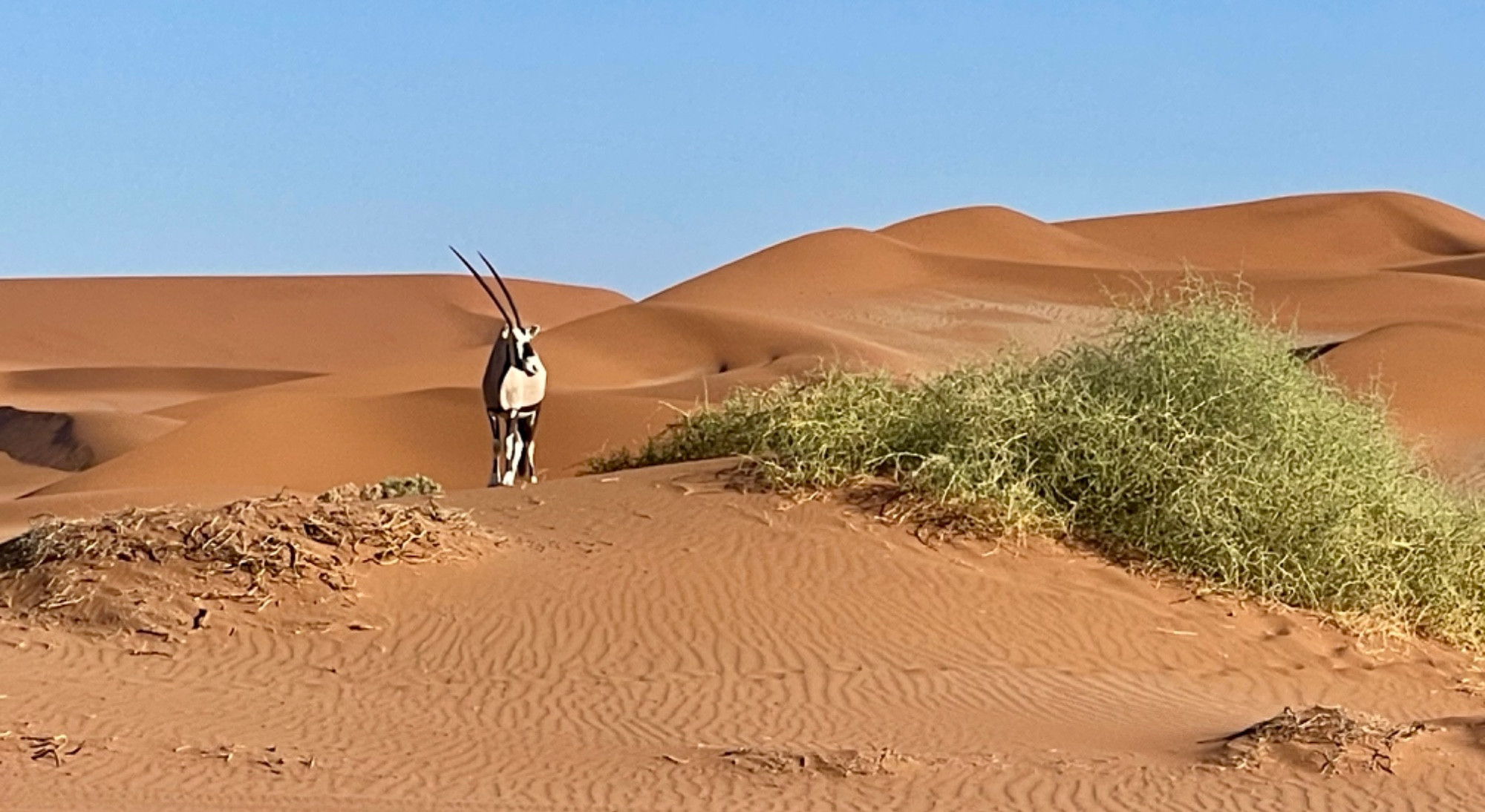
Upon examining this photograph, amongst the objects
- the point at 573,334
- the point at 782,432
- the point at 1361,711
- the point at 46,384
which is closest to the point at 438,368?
the point at 573,334

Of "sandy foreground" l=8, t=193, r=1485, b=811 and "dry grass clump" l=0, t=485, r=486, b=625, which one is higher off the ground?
"dry grass clump" l=0, t=485, r=486, b=625

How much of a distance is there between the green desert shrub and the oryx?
2.16 m

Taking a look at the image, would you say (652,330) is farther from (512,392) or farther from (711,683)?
(711,683)

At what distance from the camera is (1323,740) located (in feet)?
26.4

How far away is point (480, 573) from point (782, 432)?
2381 millimetres

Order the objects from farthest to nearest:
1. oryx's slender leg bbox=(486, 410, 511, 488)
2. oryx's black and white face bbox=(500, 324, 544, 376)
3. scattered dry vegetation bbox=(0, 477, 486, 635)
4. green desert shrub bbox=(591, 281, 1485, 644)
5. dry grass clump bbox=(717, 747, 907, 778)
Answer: oryx's slender leg bbox=(486, 410, 511, 488) < oryx's black and white face bbox=(500, 324, 544, 376) < green desert shrub bbox=(591, 281, 1485, 644) < scattered dry vegetation bbox=(0, 477, 486, 635) < dry grass clump bbox=(717, 747, 907, 778)

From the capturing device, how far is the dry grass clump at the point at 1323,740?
7.89 metres

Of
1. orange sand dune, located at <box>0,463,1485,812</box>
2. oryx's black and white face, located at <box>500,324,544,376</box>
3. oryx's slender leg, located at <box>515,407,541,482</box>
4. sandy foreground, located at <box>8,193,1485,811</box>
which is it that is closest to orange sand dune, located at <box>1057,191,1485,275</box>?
sandy foreground, located at <box>8,193,1485,811</box>

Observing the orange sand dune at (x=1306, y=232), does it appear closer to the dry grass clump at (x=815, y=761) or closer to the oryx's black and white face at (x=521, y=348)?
the oryx's black and white face at (x=521, y=348)

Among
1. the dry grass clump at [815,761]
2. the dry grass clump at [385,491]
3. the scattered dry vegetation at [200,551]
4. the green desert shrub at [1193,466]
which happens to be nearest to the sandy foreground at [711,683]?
the dry grass clump at [815,761]

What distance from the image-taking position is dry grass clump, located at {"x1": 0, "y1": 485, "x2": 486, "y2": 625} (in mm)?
10203

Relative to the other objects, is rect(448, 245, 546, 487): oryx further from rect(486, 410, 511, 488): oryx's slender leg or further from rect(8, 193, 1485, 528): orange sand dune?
rect(8, 193, 1485, 528): orange sand dune

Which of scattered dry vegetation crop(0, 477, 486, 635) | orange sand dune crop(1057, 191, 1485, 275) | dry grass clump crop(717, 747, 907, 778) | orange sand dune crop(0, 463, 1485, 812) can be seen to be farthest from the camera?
orange sand dune crop(1057, 191, 1485, 275)

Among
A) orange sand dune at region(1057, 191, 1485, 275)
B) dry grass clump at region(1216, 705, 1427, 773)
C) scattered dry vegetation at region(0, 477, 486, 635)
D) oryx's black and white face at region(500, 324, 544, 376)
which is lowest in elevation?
dry grass clump at region(1216, 705, 1427, 773)
